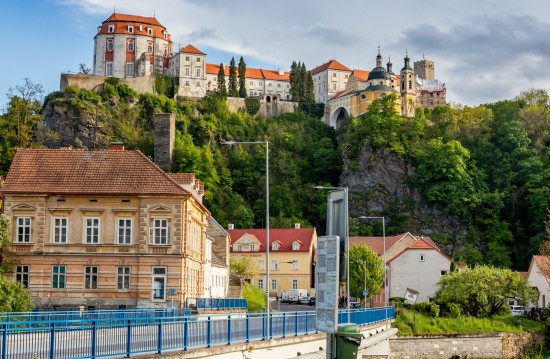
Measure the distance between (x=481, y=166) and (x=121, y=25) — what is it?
5601 cm

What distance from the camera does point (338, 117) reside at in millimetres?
144375

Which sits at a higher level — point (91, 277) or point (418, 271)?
point (418, 271)

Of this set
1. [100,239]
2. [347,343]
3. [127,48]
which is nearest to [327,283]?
[347,343]

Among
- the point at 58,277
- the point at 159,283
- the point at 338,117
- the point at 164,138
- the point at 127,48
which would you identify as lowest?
the point at 159,283

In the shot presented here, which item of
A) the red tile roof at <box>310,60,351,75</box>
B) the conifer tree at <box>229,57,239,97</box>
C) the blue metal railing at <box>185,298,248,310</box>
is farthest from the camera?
the red tile roof at <box>310,60,351,75</box>

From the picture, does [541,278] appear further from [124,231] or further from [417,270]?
[124,231]

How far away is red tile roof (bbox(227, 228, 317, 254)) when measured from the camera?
97000 millimetres

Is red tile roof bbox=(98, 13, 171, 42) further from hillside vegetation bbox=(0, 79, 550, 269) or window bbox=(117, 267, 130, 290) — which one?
window bbox=(117, 267, 130, 290)

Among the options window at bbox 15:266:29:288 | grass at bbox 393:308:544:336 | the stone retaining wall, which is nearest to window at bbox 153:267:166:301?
window at bbox 15:266:29:288

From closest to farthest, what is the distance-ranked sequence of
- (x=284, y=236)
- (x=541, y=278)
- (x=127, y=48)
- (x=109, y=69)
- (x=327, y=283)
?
(x=327, y=283)
(x=541, y=278)
(x=284, y=236)
(x=109, y=69)
(x=127, y=48)

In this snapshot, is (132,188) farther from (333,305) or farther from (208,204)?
(208,204)

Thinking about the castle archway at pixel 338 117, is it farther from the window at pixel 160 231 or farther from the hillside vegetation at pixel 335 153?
the window at pixel 160 231

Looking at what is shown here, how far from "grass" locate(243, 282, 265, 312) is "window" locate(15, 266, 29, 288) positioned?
2006 cm

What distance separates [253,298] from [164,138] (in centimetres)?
4584
